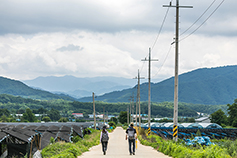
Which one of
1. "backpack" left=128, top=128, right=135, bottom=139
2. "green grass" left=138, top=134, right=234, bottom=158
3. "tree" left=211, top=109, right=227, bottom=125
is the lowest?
"tree" left=211, top=109, right=227, bottom=125

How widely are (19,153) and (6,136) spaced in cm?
172

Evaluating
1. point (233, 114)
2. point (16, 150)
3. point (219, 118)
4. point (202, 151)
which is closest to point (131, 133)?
point (202, 151)

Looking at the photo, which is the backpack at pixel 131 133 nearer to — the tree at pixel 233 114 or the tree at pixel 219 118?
the tree at pixel 233 114

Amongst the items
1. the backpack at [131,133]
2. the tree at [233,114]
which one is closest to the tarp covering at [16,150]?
the backpack at [131,133]

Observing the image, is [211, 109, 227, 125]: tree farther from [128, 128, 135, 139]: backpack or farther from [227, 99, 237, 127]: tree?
[128, 128, 135, 139]: backpack

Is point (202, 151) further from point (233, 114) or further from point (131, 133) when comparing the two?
point (233, 114)

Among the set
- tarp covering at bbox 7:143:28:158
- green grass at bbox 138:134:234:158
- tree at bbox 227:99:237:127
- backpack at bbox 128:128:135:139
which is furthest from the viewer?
tree at bbox 227:99:237:127

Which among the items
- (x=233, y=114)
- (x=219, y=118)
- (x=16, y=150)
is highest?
(x=233, y=114)

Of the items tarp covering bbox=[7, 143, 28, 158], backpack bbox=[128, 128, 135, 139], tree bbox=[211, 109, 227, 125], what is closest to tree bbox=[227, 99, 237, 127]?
tree bbox=[211, 109, 227, 125]

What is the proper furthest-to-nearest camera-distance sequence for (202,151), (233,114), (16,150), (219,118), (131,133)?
(219,118) < (233,114) < (16,150) < (131,133) < (202,151)

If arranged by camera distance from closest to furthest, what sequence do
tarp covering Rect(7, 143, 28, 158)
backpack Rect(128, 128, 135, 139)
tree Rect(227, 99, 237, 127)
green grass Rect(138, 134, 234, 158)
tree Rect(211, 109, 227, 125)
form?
green grass Rect(138, 134, 234, 158)
backpack Rect(128, 128, 135, 139)
tarp covering Rect(7, 143, 28, 158)
tree Rect(227, 99, 237, 127)
tree Rect(211, 109, 227, 125)

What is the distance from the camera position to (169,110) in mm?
198625

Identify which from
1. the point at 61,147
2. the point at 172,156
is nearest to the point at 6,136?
the point at 61,147

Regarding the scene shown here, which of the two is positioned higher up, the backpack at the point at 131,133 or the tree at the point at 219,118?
the backpack at the point at 131,133
